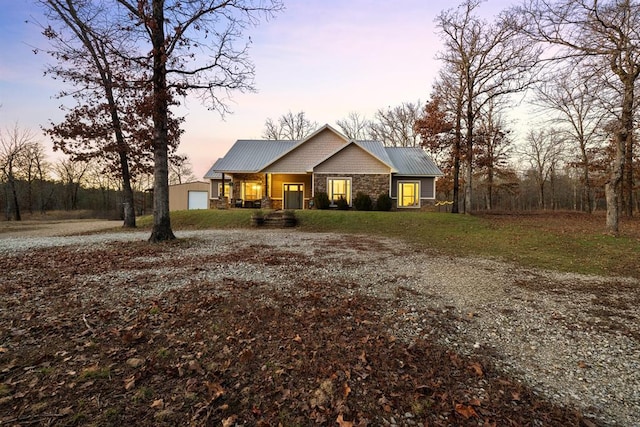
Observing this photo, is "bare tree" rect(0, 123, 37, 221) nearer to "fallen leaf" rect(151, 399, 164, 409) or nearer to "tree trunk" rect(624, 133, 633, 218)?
"fallen leaf" rect(151, 399, 164, 409)

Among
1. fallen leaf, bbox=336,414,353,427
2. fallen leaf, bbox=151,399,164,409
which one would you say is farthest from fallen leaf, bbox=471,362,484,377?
fallen leaf, bbox=151,399,164,409

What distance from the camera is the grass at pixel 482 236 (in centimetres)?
823

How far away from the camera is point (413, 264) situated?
7.72 meters

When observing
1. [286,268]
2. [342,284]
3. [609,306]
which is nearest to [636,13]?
[609,306]

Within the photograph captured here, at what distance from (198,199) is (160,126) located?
1807 centimetres

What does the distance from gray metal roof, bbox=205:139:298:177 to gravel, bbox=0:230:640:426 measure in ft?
47.3

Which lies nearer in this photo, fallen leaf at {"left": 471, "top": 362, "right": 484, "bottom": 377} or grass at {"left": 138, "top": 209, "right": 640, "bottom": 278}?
fallen leaf at {"left": 471, "top": 362, "right": 484, "bottom": 377}

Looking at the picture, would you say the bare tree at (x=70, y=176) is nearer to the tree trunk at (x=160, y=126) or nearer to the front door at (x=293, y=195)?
the front door at (x=293, y=195)

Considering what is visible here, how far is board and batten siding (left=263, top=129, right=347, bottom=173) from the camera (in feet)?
70.3

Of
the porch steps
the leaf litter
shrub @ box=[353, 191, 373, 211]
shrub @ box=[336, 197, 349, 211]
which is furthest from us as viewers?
shrub @ box=[336, 197, 349, 211]

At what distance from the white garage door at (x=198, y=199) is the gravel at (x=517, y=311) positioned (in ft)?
58.3

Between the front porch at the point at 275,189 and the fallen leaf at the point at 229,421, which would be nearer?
the fallen leaf at the point at 229,421

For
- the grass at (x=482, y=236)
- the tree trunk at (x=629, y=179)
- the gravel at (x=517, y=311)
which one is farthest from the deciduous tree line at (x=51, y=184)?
the tree trunk at (x=629, y=179)

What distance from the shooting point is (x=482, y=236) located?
12.9 meters
